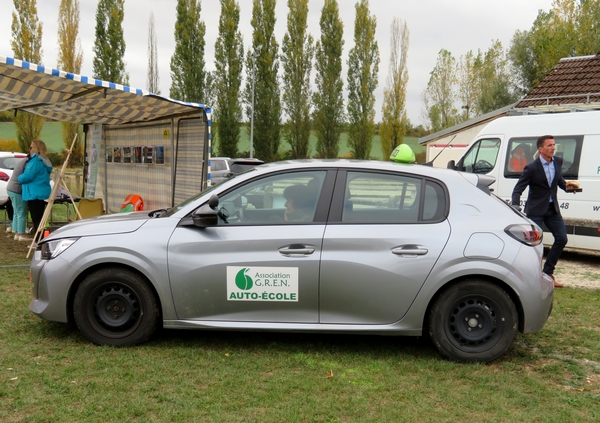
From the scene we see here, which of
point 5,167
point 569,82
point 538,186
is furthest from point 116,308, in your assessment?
point 569,82

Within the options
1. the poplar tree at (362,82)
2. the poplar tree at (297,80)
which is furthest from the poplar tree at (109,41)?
the poplar tree at (362,82)

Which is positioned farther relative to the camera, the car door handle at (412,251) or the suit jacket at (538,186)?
the suit jacket at (538,186)

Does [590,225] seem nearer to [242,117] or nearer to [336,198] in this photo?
[336,198]

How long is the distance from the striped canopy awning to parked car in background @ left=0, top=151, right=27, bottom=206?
7.04ft

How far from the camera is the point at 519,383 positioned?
4.29 meters

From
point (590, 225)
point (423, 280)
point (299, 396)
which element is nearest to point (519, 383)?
point (423, 280)

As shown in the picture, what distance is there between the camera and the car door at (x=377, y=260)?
14.9ft

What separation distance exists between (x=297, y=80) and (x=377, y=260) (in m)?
40.0

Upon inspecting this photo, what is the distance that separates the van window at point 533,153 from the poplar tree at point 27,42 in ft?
112

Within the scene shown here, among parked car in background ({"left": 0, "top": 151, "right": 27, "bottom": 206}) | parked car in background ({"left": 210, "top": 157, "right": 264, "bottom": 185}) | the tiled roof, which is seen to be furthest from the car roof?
parked car in background ({"left": 210, "top": 157, "right": 264, "bottom": 185})

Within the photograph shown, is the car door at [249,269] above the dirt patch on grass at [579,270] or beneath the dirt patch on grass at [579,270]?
above

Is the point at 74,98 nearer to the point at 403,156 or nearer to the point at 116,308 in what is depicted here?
the point at 116,308

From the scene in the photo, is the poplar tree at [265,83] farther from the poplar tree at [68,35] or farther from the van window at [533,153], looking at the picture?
the van window at [533,153]

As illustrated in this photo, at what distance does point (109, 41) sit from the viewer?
132 ft
